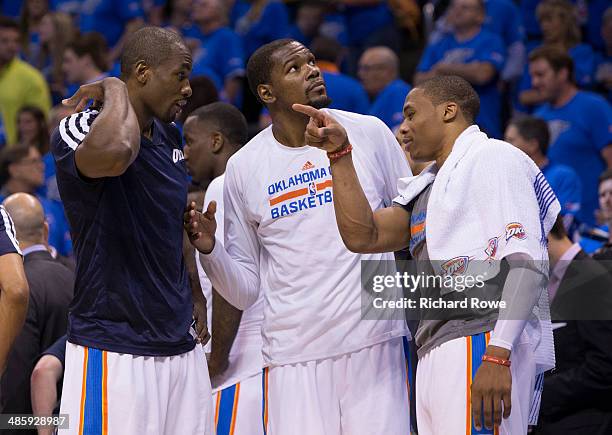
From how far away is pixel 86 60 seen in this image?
9570mm

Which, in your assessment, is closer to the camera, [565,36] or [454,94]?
[454,94]

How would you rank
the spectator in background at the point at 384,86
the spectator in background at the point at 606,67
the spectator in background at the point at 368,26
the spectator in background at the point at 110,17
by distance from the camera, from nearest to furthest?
the spectator in background at the point at 384,86 → the spectator in background at the point at 606,67 → the spectator in background at the point at 368,26 → the spectator in background at the point at 110,17

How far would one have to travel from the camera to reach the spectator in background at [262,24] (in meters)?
11.0

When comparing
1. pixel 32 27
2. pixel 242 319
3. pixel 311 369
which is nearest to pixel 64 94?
pixel 32 27

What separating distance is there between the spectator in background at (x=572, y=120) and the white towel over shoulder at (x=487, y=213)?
Result: 4775mm

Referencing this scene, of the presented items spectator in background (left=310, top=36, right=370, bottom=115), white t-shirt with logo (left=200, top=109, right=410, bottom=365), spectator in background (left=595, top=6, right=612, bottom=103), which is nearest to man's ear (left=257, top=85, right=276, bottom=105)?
white t-shirt with logo (left=200, top=109, right=410, bottom=365)

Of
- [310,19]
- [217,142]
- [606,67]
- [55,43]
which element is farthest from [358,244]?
[55,43]

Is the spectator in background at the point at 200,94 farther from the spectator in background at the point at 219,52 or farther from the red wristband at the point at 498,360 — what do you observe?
the red wristband at the point at 498,360

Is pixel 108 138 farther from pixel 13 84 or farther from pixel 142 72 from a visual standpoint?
pixel 13 84

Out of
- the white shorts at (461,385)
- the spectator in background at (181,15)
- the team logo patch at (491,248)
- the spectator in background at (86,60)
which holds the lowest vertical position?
the white shorts at (461,385)

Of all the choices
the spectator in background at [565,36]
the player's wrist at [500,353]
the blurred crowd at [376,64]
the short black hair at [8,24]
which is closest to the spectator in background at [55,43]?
the blurred crowd at [376,64]

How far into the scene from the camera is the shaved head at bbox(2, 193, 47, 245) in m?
5.45

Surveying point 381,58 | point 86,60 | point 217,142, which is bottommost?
point 217,142

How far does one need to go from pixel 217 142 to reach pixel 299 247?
4.10 feet
